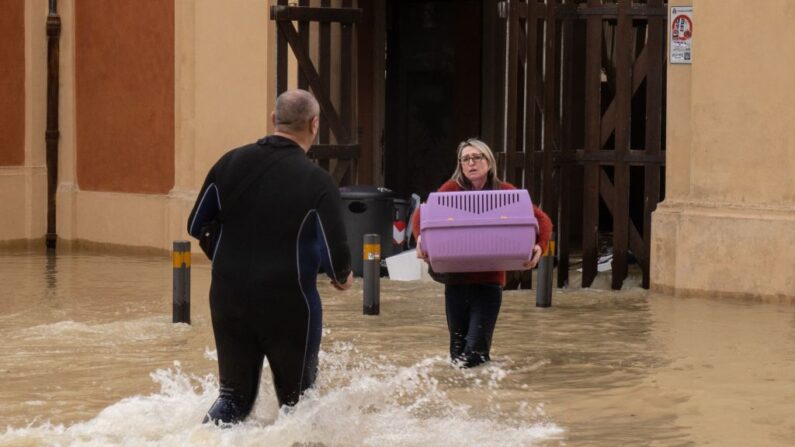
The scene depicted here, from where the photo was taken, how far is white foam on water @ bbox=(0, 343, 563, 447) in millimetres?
6891

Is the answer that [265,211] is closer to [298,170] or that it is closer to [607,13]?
[298,170]

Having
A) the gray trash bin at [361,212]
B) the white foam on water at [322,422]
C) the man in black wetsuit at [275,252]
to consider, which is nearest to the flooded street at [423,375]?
the white foam on water at [322,422]

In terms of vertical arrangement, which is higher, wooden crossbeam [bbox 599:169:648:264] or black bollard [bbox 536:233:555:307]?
wooden crossbeam [bbox 599:169:648:264]

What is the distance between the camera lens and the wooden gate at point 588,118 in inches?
564

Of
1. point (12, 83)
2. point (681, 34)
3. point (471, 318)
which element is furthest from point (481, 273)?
point (12, 83)

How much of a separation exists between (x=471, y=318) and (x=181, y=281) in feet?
9.85

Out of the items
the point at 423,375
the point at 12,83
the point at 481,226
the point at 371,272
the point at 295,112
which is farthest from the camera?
the point at 12,83

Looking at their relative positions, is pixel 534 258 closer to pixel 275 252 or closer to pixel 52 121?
pixel 275 252

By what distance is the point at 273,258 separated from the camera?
21.5 feet

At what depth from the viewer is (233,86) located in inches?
665

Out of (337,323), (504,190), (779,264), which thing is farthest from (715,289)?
(504,190)

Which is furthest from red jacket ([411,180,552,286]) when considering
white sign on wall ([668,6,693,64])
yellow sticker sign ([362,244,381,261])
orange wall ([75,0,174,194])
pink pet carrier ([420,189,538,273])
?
orange wall ([75,0,174,194])

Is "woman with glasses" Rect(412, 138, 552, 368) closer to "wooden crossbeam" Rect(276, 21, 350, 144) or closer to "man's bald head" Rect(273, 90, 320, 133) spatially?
"man's bald head" Rect(273, 90, 320, 133)

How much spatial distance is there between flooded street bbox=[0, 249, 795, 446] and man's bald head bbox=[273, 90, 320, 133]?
1.15 meters
